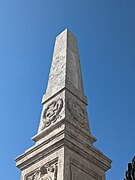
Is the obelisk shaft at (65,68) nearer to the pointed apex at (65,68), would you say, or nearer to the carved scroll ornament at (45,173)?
the pointed apex at (65,68)

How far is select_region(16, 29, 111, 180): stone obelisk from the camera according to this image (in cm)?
587

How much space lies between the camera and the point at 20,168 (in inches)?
259

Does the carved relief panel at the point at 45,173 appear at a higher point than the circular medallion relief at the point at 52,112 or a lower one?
lower

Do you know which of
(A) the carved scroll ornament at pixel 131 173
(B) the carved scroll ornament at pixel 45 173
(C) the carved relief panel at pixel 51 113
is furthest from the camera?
(C) the carved relief panel at pixel 51 113

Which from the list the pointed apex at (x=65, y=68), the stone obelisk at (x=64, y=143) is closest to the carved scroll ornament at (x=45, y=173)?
the stone obelisk at (x=64, y=143)

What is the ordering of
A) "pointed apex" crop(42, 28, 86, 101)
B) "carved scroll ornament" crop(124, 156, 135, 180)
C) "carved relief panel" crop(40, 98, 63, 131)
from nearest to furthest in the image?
1. "carved scroll ornament" crop(124, 156, 135, 180)
2. "carved relief panel" crop(40, 98, 63, 131)
3. "pointed apex" crop(42, 28, 86, 101)

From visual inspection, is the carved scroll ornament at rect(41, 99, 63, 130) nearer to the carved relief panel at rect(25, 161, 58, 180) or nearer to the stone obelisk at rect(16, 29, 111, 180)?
the stone obelisk at rect(16, 29, 111, 180)

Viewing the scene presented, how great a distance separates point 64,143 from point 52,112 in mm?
1305

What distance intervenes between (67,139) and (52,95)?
1.84m

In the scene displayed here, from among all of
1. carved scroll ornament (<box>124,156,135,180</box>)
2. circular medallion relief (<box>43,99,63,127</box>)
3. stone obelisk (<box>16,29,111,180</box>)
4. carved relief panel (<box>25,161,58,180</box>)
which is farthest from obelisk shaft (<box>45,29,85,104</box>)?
carved scroll ornament (<box>124,156,135,180</box>)

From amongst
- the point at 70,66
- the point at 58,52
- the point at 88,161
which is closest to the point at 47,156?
the point at 88,161

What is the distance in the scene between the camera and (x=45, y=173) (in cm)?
603

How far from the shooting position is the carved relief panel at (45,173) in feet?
19.0

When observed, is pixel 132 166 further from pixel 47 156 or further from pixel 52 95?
pixel 52 95
